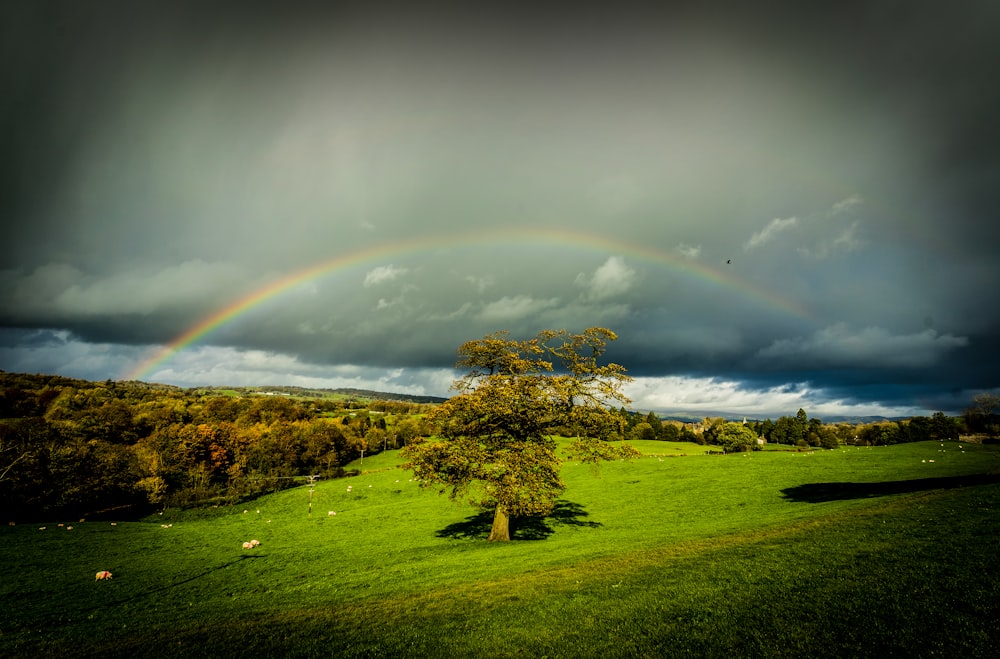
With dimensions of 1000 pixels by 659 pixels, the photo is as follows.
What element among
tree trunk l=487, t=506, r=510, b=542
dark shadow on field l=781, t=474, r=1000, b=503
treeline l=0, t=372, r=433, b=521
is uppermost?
dark shadow on field l=781, t=474, r=1000, b=503

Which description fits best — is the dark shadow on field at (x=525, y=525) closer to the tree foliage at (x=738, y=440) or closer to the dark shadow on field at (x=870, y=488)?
the dark shadow on field at (x=870, y=488)

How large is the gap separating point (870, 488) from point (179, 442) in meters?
120

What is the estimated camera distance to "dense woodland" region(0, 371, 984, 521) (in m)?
65.0

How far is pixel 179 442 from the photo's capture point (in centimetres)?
9256

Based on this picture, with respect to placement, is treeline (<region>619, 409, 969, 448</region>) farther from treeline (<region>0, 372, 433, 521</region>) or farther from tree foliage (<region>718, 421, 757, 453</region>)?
treeline (<region>0, 372, 433, 521</region>)

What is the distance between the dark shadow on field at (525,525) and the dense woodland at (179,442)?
9.95 m

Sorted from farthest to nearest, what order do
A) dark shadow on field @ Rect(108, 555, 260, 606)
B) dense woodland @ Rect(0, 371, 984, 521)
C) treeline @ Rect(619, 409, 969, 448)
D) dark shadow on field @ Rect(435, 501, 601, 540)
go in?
1. treeline @ Rect(619, 409, 969, 448)
2. dense woodland @ Rect(0, 371, 984, 521)
3. dark shadow on field @ Rect(435, 501, 601, 540)
4. dark shadow on field @ Rect(108, 555, 260, 606)

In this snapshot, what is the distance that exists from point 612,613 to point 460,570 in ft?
41.0

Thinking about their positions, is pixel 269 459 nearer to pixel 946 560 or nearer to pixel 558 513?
pixel 558 513

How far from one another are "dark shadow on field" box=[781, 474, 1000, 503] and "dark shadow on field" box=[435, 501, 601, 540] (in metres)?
20.8

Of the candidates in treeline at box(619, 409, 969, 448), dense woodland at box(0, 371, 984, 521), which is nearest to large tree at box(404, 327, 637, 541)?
dense woodland at box(0, 371, 984, 521)

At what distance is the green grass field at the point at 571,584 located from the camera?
37.8 feet

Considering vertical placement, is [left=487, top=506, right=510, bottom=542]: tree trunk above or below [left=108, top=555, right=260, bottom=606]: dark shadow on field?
above

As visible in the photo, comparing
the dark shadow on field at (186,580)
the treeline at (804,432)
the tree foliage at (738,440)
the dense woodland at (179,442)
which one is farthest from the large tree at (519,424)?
the treeline at (804,432)
